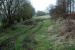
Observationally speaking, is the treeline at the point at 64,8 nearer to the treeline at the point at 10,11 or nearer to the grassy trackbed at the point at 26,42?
the treeline at the point at 10,11

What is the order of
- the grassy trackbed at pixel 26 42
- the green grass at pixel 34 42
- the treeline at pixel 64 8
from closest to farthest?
the green grass at pixel 34 42
the grassy trackbed at pixel 26 42
the treeline at pixel 64 8

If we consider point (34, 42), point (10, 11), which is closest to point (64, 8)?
point (10, 11)

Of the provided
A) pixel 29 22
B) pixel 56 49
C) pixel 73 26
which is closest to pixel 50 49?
pixel 56 49

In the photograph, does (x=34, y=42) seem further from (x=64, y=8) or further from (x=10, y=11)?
(x=64, y=8)

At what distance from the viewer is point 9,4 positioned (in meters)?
26.0

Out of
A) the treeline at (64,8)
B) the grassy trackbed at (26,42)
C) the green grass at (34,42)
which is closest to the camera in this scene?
the green grass at (34,42)

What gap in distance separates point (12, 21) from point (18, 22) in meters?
2.38

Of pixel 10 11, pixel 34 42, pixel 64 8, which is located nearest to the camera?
pixel 34 42

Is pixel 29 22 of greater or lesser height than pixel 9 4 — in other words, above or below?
below

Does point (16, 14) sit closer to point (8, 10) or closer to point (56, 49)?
point (8, 10)

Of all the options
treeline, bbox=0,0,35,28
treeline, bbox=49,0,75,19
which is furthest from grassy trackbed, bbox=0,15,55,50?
treeline, bbox=49,0,75,19

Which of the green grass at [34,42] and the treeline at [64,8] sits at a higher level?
the treeline at [64,8]

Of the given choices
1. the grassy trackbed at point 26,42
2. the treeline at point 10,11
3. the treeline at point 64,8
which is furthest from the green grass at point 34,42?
the treeline at point 64,8

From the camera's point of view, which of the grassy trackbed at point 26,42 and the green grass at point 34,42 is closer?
the green grass at point 34,42
